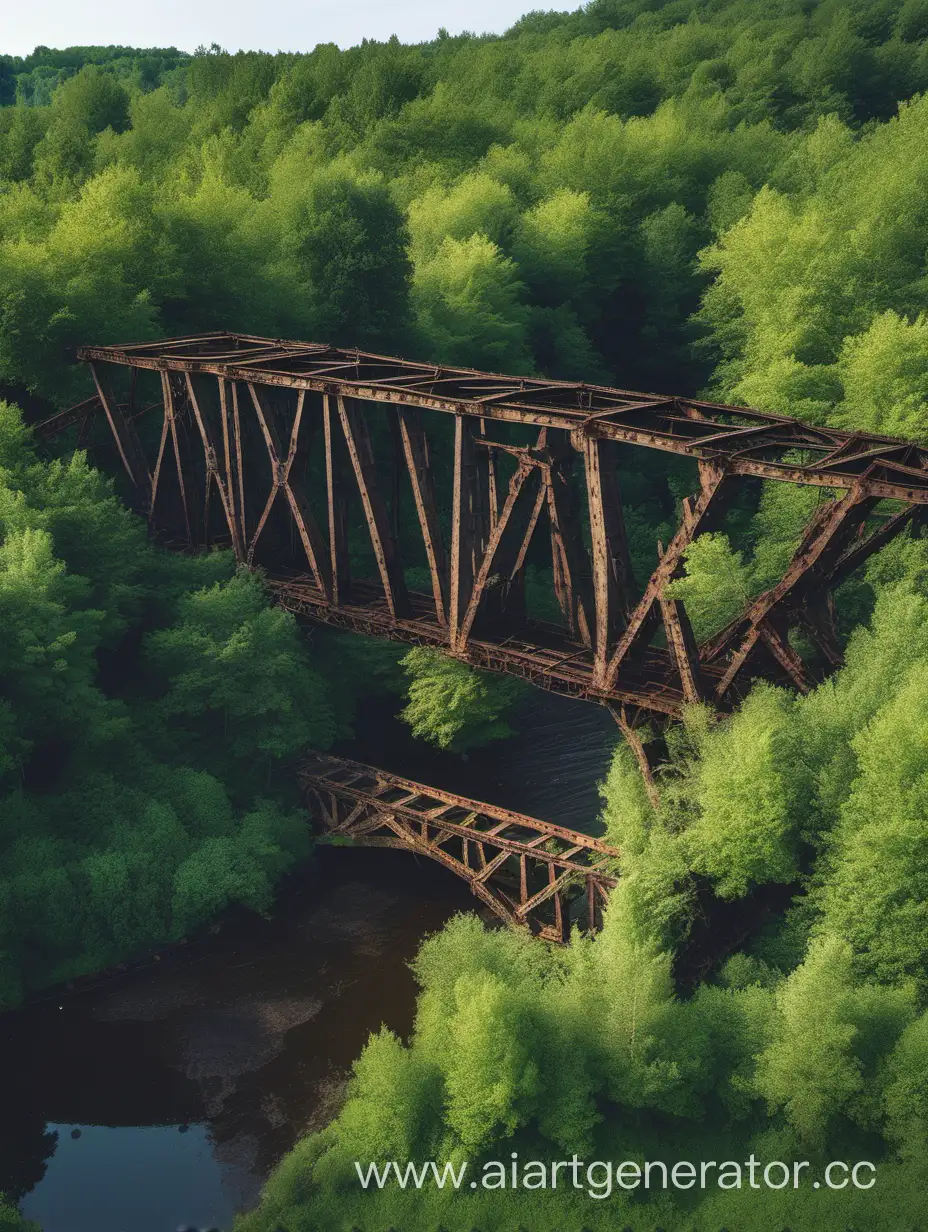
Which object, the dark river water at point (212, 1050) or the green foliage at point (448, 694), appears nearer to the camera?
the dark river water at point (212, 1050)

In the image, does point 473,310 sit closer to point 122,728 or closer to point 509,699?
point 509,699

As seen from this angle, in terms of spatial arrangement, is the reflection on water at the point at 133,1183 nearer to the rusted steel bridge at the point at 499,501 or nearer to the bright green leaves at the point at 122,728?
the bright green leaves at the point at 122,728

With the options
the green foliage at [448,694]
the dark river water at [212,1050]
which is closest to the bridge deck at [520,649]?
the green foliage at [448,694]

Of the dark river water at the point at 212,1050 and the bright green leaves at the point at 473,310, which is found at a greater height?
the bright green leaves at the point at 473,310

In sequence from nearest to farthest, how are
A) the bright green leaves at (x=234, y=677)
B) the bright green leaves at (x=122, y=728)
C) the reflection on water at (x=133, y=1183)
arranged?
1. the reflection on water at (x=133, y=1183)
2. the bright green leaves at (x=122, y=728)
3. the bright green leaves at (x=234, y=677)

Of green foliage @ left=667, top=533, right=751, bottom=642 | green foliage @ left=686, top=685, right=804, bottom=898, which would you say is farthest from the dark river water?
green foliage @ left=667, top=533, right=751, bottom=642

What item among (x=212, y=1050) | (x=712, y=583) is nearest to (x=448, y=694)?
(x=712, y=583)

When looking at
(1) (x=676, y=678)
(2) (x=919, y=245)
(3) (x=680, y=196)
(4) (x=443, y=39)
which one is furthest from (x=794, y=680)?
(4) (x=443, y=39)
